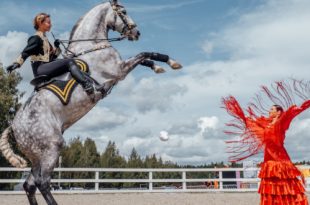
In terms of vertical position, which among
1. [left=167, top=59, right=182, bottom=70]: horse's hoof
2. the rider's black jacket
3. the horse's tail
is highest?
Answer: the rider's black jacket

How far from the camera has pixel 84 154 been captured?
51781 millimetres

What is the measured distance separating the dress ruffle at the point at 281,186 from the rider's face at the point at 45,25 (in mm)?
3963

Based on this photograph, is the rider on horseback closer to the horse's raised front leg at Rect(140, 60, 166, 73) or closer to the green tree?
the horse's raised front leg at Rect(140, 60, 166, 73)

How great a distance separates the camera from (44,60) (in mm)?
5062

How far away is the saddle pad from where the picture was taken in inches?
186

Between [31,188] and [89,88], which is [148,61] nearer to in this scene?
[89,88]

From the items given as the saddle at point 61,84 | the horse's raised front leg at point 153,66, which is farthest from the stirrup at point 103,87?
the horse's raised front leg at point 153,66

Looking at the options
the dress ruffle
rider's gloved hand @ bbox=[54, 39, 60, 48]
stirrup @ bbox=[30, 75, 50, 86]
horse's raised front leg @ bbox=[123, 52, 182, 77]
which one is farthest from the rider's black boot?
the dress ruffle

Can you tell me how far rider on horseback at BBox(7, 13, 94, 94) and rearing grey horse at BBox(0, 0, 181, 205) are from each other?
0.53 feet

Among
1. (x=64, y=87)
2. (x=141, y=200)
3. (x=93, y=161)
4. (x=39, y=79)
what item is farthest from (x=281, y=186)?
(x=93, y=161)

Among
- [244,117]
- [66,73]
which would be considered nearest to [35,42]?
[66,73]

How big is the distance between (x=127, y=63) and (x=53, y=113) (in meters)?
1.10

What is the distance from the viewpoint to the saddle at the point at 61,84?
4723mm

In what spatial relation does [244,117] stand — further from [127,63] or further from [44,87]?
[44,87]
